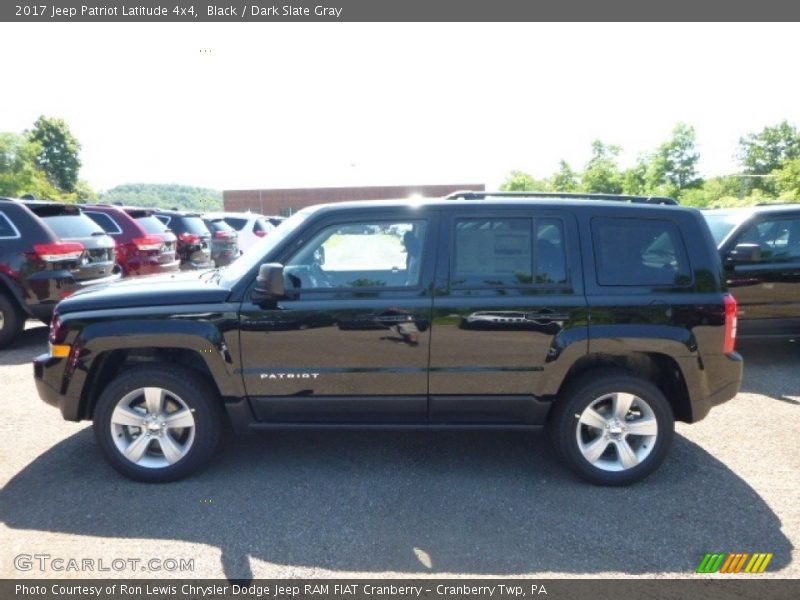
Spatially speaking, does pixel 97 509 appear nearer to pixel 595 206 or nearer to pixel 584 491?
pixel 584 491

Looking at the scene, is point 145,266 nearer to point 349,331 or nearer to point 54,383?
point 54,383

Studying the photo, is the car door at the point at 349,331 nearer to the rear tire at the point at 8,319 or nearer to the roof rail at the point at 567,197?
the roof rail at the point at 567,197

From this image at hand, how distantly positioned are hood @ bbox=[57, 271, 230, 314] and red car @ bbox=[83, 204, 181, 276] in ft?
16.8

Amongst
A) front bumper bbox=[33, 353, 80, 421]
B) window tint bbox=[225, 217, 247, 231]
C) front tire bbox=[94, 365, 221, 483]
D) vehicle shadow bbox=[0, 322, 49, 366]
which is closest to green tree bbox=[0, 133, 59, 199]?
window tint bbox=[225, 217, 247, 231]

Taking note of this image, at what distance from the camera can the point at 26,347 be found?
6621 millimetres

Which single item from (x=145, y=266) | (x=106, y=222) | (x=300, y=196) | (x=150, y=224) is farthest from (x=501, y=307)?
(x=300, y=196)

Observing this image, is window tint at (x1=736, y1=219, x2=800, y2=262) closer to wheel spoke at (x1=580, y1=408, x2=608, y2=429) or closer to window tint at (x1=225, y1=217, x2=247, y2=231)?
wheel spoke at (x1=580, y1=408, x2=608, y2=429)

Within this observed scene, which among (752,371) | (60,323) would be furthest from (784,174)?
(60,323)

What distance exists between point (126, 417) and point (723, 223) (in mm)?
6821

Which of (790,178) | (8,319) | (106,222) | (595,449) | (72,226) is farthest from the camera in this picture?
(790,178)

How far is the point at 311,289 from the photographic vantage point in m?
3.23

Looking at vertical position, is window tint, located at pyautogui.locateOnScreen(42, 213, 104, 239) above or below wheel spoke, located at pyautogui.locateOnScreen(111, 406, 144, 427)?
above

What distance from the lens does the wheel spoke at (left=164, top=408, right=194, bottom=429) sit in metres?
3.28
